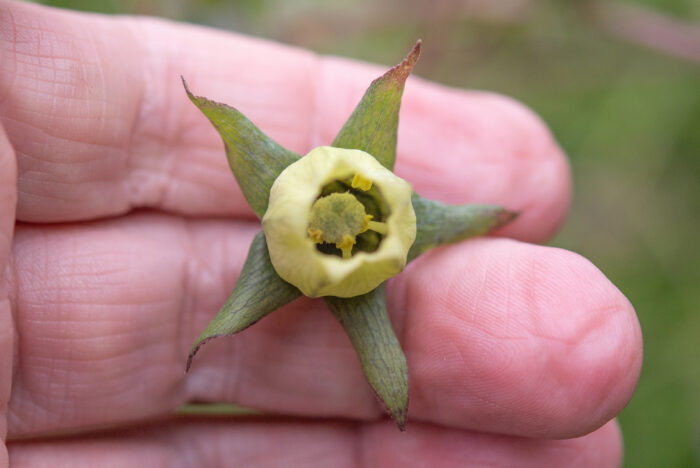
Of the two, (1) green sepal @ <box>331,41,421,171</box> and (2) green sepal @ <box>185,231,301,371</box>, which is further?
(1) green sepal @ <box>331,41,421,171</box>

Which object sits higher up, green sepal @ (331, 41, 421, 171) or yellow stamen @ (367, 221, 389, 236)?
green sepal @ (331, 41, 421, 171)

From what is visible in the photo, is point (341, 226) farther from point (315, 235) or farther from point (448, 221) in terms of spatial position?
point (448, 221)

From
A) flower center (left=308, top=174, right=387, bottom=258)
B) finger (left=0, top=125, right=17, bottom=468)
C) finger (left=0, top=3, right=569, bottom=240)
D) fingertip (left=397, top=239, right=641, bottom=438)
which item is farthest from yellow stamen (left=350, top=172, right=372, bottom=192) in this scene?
finger (left=0, top=125, right=17, bottom=468)

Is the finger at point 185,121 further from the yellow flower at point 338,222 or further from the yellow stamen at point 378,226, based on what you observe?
the yellow stamen at point 378,226

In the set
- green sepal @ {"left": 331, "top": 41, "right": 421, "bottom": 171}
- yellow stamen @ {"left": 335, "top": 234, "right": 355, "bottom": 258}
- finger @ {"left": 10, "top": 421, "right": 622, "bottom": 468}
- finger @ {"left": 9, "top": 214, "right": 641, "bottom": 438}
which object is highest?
green sepal @ {"left": 331, "top": 41, "right": 421, "bottom": 171}

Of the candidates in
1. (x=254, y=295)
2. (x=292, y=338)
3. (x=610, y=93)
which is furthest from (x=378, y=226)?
(x=610, y=93)

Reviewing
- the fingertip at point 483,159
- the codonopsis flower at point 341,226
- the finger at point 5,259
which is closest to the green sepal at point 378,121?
the codonopsis flower at point 341,226

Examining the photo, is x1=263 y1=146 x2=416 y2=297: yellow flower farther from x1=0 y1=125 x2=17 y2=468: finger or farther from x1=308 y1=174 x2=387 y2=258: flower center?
x1=0 y1=125 x2=17 y2=468: finger

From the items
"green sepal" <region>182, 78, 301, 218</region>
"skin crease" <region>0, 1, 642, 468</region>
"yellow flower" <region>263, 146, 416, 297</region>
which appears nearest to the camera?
"yellow flower" <region>263, 146, 416, 297</region>
